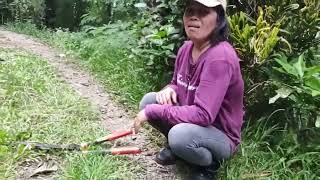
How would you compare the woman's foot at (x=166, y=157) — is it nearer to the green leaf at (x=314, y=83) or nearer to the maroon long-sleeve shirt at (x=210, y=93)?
the maroon long-sleeve shirt at (x=210, y=93)

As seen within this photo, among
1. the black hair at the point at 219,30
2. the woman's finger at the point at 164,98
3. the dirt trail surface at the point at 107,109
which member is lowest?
the dirt trail surface at the point at 107,109

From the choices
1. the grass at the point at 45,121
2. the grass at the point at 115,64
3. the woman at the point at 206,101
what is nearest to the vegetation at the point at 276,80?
the woman at the point at 206,101

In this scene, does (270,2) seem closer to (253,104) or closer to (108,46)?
(253,104)

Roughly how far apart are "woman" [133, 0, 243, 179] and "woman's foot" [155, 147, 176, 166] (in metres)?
0.25

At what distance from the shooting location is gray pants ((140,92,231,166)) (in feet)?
8.18

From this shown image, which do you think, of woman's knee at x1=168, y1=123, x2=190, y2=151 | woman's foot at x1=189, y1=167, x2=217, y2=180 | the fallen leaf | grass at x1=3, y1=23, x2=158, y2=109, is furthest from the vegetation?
the fallen leaf

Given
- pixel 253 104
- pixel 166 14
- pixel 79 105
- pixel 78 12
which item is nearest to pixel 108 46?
pixel 166 14

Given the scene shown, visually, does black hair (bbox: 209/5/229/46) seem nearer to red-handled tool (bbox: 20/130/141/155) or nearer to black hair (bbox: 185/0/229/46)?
black hair (bbox: 185/0/229/46)

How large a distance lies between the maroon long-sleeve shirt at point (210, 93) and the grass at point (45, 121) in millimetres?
453

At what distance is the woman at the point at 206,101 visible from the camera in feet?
8.02

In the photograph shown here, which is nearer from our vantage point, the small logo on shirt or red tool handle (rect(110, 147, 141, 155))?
the small logo on shirt

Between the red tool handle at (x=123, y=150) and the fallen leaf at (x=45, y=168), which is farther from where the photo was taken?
the red tool handle at (x=123, y=150)

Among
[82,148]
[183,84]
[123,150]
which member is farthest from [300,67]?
[82,148]

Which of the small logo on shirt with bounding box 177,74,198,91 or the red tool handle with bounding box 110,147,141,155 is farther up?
the small logo on shirt with bounding box 177,74,198,91
